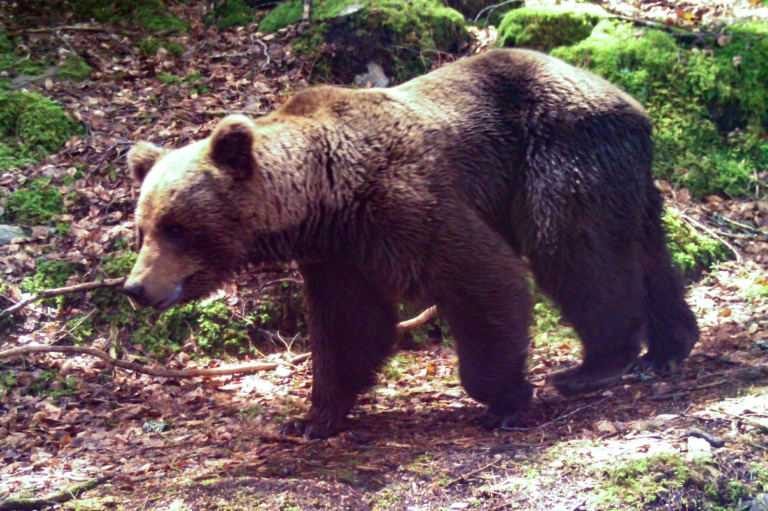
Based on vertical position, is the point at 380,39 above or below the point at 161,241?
above

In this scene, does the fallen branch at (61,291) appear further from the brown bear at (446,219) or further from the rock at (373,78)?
the rock at (373,78)

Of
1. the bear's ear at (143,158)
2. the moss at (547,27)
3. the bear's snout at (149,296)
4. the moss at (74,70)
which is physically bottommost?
the bear's snout at (149,296)

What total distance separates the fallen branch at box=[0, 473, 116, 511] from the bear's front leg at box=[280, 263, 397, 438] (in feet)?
5.00

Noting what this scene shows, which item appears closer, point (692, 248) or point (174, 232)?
point (174, 232)

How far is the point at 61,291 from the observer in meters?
6.55

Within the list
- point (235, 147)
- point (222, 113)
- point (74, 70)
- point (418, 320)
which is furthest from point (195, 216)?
point (74, 70)

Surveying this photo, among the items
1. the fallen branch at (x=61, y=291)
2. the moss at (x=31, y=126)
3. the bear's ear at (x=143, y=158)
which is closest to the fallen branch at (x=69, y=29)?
the moss at (x=31, y=126)

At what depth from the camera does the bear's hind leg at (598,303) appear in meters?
5.47

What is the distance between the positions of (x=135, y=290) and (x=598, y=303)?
3.30m

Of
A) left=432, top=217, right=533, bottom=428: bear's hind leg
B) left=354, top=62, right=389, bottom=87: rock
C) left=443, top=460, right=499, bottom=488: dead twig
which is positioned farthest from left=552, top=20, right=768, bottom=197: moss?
left=443, top=460, right=499, bottom=488: dead twig

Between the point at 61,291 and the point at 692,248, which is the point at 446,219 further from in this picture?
the point at 692,248

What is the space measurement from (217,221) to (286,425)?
5.91ft

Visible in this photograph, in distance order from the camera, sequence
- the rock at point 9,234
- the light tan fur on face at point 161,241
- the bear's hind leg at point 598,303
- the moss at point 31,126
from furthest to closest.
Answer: the moss at point 31,126
the rock at point 9,234
the bear's hind leg at point 598,303
the light tan fur on face at point 161,241

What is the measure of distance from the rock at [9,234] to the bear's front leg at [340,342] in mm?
A: 3804
